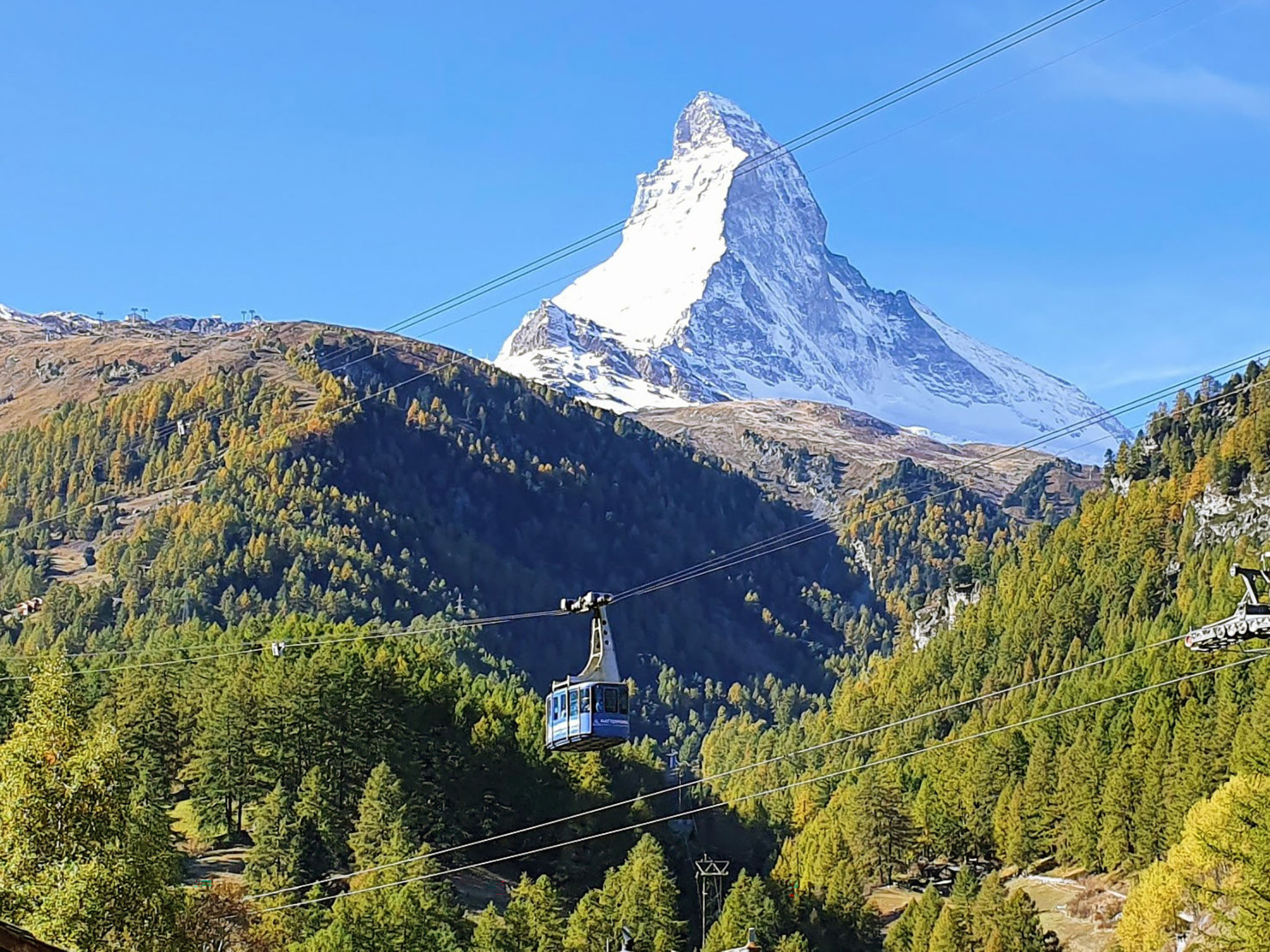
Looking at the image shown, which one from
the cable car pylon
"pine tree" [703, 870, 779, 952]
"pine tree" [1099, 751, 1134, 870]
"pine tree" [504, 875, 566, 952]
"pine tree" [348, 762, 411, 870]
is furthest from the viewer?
"pine tree" [1099, 751, 1134, 870]

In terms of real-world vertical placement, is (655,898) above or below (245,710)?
below

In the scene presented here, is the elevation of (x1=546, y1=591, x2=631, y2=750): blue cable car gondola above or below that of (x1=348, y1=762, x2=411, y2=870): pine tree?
below

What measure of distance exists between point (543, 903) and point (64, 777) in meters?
79.0

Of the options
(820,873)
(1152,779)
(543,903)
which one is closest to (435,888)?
(543,903)

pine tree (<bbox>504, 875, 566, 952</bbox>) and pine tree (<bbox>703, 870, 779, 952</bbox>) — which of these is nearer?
pine tree (<bbox>504, 875, 566, 952</bbox>)

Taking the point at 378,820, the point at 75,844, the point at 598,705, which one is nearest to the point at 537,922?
the point at 378,820

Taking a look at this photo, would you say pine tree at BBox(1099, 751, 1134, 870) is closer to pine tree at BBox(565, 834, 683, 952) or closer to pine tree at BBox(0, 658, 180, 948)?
pine tree at BBox(565, 834, 683, 952)

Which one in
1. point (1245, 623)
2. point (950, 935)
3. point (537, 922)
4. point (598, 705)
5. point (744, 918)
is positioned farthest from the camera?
point (744, 918)

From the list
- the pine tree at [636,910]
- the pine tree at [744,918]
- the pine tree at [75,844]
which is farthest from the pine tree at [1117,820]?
the pine tree at [75,844]

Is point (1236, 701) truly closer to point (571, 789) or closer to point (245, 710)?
point (571, 789)

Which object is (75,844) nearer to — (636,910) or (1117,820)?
(636,910)

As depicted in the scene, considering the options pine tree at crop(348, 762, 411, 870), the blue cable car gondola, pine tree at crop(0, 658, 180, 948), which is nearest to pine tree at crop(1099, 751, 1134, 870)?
pine tree at crop(348, 762, 411, 870)

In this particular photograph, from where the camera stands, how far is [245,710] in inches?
6093

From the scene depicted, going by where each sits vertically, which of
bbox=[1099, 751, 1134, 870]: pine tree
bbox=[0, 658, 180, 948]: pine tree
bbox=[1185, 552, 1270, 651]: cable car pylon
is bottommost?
bbox=[0, 658, 180, 948]: pine tree
